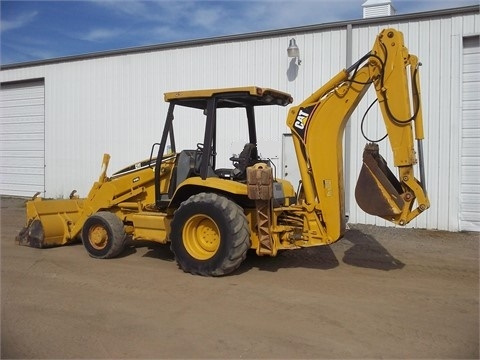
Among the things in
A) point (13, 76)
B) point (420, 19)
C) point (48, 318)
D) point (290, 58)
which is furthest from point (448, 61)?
point (13, 76)

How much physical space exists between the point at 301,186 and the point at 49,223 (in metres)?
4.22

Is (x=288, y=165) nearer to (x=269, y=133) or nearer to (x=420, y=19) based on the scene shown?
(x=269, y=133)

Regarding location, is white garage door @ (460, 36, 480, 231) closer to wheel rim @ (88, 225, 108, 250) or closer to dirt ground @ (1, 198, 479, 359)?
dirt ground @ (1, 198, 479, 359)

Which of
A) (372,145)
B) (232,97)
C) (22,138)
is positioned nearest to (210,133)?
(232,97)

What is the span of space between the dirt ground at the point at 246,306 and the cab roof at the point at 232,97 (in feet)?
7.63

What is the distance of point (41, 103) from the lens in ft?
53.5

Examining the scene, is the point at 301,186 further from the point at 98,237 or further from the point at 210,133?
the point at 98,237

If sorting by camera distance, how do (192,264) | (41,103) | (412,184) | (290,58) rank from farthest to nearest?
1. (41,103)
2. (290,58)
3. (192,264)
4. (412,184)

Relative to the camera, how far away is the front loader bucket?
25.9ft

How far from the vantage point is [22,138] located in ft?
55.1

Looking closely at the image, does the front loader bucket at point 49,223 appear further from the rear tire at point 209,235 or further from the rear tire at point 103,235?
the rear tire at point 209,235

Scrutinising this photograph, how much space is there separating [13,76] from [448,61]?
13941 mm

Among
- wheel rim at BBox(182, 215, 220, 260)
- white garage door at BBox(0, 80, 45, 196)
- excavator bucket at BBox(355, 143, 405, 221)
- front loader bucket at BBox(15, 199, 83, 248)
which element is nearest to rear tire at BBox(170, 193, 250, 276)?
wheel rim at BBox(182, 215, 220, 260)

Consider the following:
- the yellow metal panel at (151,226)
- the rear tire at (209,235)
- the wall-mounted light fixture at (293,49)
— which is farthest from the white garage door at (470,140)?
the yellow metal panel at (151,226)
